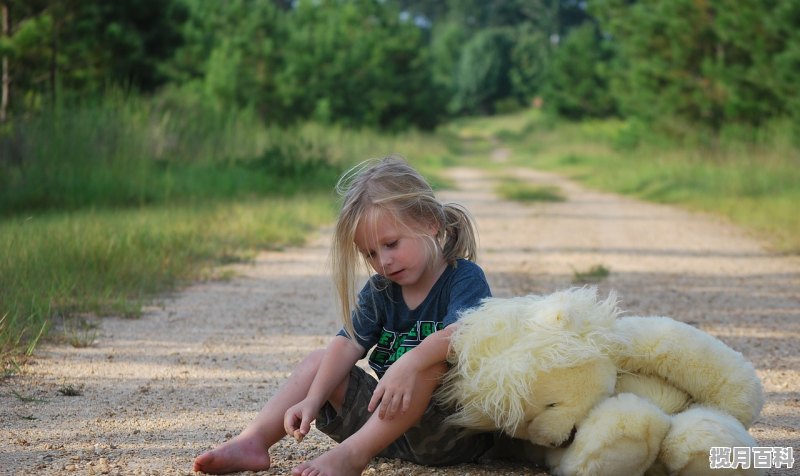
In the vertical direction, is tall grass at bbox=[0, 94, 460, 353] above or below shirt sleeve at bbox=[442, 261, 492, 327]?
below

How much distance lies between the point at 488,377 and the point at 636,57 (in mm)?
23057

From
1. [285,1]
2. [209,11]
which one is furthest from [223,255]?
[285,1]

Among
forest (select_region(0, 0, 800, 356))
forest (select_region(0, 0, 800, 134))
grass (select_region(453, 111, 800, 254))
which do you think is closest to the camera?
forest (select_region(0, 0, 800, 356))

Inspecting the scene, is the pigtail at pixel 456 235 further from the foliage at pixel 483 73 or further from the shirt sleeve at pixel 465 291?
the foliage at pixel 483 73

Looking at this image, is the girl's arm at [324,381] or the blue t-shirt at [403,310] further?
the blue t-shirt at [403,310]

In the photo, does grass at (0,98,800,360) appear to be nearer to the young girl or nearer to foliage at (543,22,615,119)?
the young girl

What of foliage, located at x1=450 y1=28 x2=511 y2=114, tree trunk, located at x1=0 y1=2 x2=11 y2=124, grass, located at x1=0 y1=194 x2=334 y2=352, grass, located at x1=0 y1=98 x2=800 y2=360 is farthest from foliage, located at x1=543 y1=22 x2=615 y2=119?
grass, located at x1=0 y1=194 x2=334 y2=352

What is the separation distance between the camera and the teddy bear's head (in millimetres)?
2924

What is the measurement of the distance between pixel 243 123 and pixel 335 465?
14.7 m

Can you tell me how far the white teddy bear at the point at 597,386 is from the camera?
2.80 m

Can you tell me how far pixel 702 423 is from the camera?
9.25 ft

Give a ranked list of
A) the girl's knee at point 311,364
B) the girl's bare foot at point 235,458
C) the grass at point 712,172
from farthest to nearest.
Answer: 1. the grass at point 712,172
2. the girl's knee at point 311,364
3. the girl's bare foot at point 235,458

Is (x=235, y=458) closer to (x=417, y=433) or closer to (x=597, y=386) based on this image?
(x=417, y=433)

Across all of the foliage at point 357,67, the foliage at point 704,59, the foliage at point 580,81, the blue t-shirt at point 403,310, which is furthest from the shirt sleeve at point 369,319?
the foliage at point 580,81
